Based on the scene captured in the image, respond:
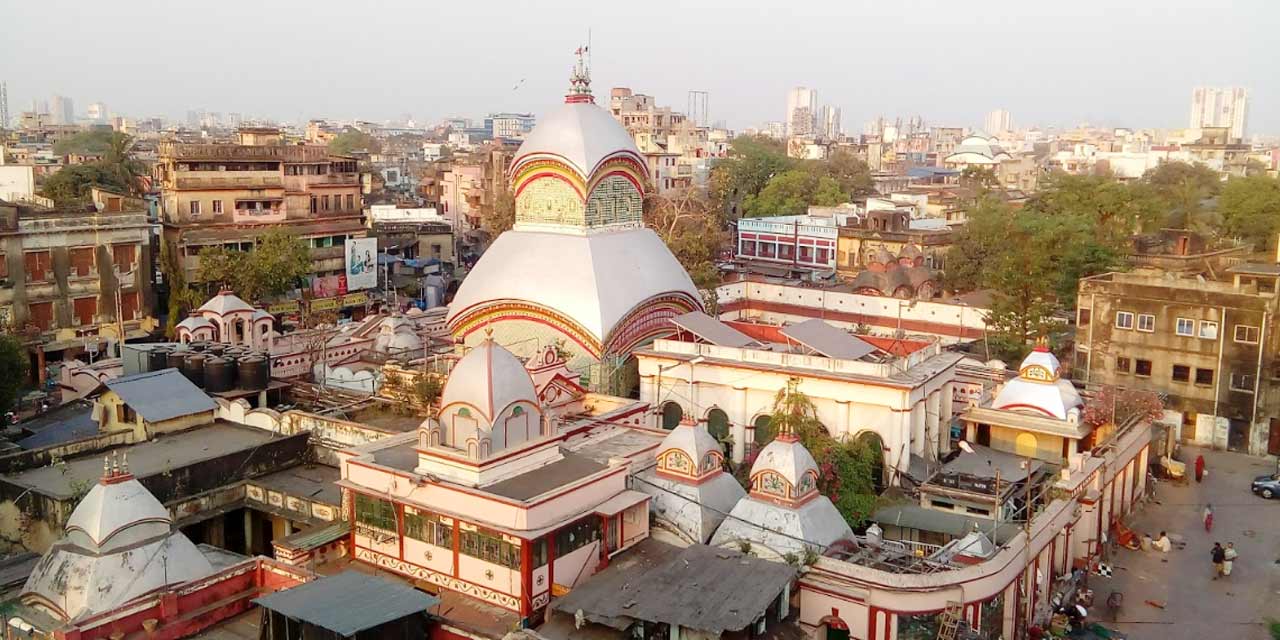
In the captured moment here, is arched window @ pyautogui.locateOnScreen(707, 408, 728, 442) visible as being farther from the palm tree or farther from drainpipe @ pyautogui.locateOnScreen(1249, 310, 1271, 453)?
→ the palm tree

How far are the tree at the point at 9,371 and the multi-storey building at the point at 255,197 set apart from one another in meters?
13.1

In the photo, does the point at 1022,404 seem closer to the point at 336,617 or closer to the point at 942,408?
the point at 942,408

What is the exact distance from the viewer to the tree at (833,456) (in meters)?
18.0

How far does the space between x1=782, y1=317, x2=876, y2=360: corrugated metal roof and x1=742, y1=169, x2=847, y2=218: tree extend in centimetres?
4320

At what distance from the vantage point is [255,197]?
4106 cm

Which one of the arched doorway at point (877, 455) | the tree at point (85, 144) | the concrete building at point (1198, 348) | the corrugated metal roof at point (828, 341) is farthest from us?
the tree at point (85, 144)

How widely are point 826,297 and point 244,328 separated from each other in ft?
57.9

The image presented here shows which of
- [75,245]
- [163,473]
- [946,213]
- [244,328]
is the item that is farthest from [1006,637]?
[946,213]

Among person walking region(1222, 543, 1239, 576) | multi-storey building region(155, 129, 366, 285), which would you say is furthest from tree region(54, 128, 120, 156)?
person walking region(1222, 543, 1239, 576)

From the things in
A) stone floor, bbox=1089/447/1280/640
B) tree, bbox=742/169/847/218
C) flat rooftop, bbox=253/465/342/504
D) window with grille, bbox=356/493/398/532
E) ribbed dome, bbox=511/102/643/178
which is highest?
ribbed dome, bbox=511/102/643/178

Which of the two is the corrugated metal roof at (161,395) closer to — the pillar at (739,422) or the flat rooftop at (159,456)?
the flat rooftop at (159,456)

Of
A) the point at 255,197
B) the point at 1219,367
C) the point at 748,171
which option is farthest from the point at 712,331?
the point at 748,171

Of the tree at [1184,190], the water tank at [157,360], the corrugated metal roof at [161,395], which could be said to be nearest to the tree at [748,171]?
the tree at [1184,190]

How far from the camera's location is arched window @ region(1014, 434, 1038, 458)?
21359mm
